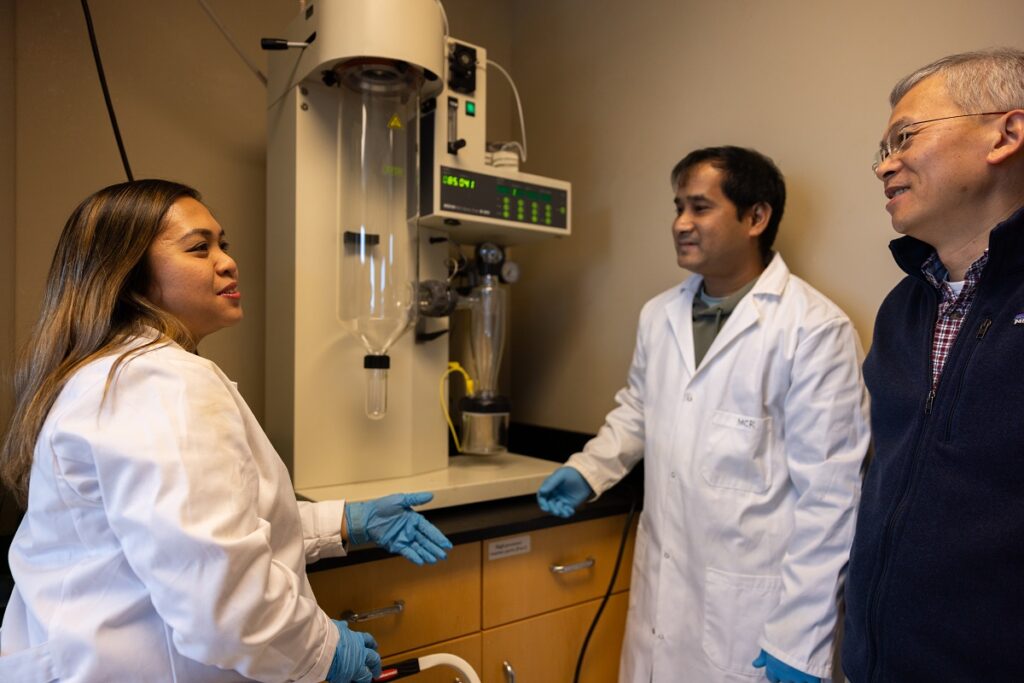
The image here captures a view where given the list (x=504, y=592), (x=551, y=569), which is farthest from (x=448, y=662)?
(x=551, y=569)

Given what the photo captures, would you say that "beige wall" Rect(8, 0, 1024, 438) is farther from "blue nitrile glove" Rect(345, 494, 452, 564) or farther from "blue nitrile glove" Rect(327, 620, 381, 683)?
"blue nitrile glove" Rect(327, 620, 381, 683)

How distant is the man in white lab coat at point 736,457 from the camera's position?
116cm

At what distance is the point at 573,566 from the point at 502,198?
844 mm

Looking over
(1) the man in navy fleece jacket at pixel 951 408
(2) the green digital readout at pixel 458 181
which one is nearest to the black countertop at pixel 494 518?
(1) the man in navy fleece jacket at pixel 951 408

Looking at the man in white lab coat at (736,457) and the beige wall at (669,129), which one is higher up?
the beige wall at (669,129)

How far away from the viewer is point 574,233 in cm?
201

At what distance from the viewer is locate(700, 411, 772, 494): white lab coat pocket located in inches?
49.4

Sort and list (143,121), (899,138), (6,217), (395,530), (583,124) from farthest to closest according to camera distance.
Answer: (583,124), (143,121), (6,217), (395,530), (899,138)

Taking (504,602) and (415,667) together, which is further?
(504,602)

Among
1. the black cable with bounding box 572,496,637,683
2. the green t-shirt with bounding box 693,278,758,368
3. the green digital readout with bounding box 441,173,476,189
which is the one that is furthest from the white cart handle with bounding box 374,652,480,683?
the green digital readout with bounding box 441,173,476,189

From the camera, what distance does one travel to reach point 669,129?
5.70 ft

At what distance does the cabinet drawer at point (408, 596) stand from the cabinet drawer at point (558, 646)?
0.30ft

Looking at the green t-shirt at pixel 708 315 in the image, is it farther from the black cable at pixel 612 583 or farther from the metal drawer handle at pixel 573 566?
the metal drawer handle at pixel 573 566

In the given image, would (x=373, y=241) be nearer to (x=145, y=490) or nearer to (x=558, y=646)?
(x=145, y=490)
